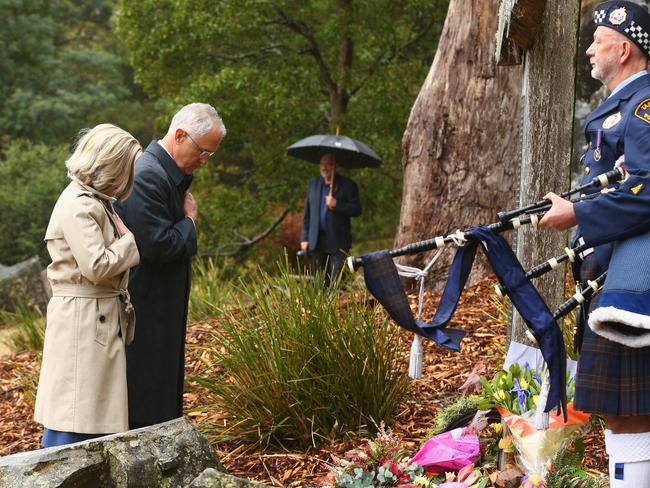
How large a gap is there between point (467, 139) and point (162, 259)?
4172 millimetres

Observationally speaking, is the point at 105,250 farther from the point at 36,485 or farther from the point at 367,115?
the point at 367,115

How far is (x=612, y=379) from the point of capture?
298 cm

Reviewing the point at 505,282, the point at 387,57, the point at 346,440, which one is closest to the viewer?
the point at 505,282

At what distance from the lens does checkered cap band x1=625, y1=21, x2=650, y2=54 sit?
10.00ft

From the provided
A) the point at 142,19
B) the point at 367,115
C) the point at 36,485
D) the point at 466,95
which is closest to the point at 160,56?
the point at 142,19

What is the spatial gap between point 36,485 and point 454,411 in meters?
1.92

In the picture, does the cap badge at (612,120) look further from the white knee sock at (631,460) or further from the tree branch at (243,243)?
the tree branch at (243,243)

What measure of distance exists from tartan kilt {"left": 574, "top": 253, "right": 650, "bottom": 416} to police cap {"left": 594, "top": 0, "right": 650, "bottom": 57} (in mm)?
1077

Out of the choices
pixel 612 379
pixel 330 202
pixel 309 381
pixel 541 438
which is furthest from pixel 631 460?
pixel 330 202

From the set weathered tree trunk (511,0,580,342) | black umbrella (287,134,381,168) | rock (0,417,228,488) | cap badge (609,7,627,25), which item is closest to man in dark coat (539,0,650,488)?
cap badge (609,7,627,25)

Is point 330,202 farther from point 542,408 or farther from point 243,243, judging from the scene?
point 542,408

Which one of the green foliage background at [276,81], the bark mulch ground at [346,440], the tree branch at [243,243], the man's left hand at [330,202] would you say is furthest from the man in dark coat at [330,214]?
the tree branch at [243,243]

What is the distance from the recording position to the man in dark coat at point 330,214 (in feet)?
27.9

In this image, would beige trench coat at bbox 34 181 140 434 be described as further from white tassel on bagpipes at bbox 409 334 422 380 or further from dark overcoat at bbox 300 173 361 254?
dark overcoat at bbox 300 173 361 254
